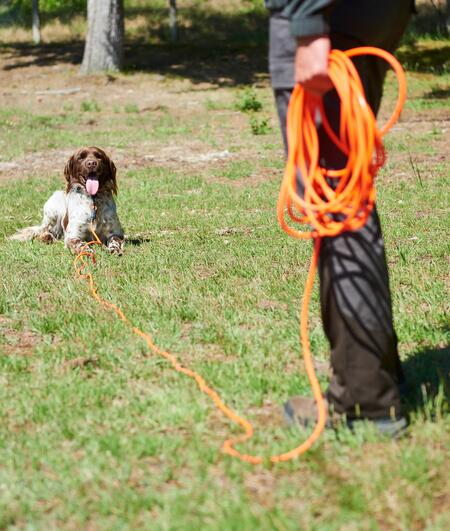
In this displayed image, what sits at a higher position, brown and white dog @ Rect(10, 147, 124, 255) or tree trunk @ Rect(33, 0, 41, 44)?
tree trunk @ Rect(33, 0, 41, 44)

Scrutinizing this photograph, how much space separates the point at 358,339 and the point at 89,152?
16.2 feet

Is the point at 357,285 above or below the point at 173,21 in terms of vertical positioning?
below

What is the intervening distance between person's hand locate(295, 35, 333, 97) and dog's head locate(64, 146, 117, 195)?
15.9 feet

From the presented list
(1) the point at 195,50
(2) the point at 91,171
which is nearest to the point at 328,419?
(2) the point at 91,171

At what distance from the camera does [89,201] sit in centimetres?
819

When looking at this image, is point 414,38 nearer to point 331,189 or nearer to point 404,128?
point 404,128

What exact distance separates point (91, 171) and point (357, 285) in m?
4.89

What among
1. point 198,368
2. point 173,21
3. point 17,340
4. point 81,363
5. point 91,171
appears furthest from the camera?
point 173,21

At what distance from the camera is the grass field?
10.1ft

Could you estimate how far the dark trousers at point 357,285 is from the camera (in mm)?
3471

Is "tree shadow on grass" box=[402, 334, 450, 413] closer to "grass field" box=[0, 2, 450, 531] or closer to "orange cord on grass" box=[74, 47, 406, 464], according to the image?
"grass field" box=[0, 2, 450, 531]

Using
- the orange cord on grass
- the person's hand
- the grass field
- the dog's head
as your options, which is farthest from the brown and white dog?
the person's hand

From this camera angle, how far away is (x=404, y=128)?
1572cm

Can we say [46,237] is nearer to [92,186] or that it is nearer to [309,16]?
[92,186]
